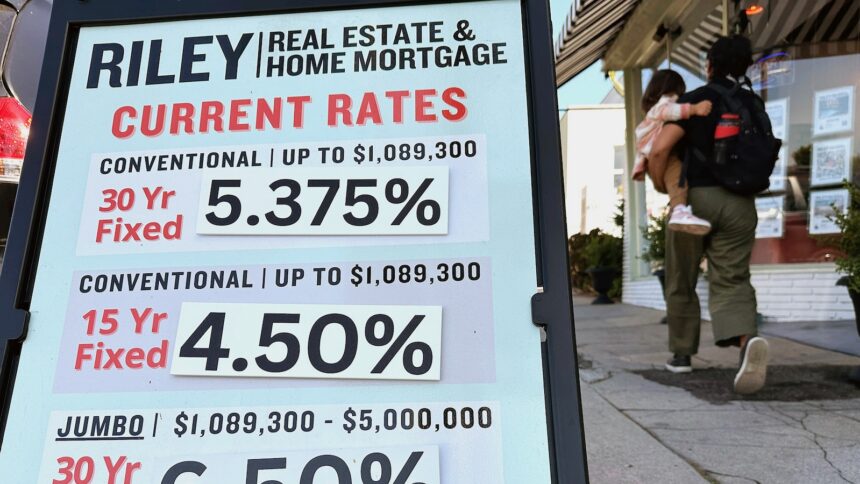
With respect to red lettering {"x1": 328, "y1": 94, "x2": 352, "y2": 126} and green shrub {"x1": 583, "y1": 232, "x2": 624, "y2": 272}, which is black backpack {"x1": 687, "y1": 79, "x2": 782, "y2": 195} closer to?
red lettering {"x1": 328, "y1": 94, "x2": 352, "y2": 126}

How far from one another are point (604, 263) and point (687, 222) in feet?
27.5

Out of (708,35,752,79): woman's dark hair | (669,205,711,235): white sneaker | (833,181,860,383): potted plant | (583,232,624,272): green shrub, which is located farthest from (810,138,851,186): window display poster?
(583,232,624,272): green shrub

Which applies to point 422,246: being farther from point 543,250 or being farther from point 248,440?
point 248,440

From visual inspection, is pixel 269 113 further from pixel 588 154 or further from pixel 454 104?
pixel 588 154

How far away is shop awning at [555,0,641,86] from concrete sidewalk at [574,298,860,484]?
3512 mm

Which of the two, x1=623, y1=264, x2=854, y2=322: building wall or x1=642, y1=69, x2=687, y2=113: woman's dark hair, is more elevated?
x1=642, y1=69, x2=687, y2=113: woman's dark hair

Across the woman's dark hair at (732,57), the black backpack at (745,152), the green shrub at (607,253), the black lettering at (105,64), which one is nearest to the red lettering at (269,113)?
the black lettering at (105,64)

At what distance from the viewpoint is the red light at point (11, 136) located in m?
2.19

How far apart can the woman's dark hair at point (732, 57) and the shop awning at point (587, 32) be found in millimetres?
3080

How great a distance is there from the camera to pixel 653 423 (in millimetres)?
2729

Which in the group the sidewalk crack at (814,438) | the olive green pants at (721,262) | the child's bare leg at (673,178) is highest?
the child's bare leg at (673,178)

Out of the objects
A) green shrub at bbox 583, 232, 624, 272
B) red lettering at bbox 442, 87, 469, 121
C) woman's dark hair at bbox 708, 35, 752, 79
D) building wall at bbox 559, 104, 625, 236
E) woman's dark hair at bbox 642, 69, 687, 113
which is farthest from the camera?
building wall at bbox 559, 104, 625, 236

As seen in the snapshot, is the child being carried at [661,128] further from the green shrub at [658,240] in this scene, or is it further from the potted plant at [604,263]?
the potted plant at [604,263]

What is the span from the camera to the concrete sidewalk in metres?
2.09
